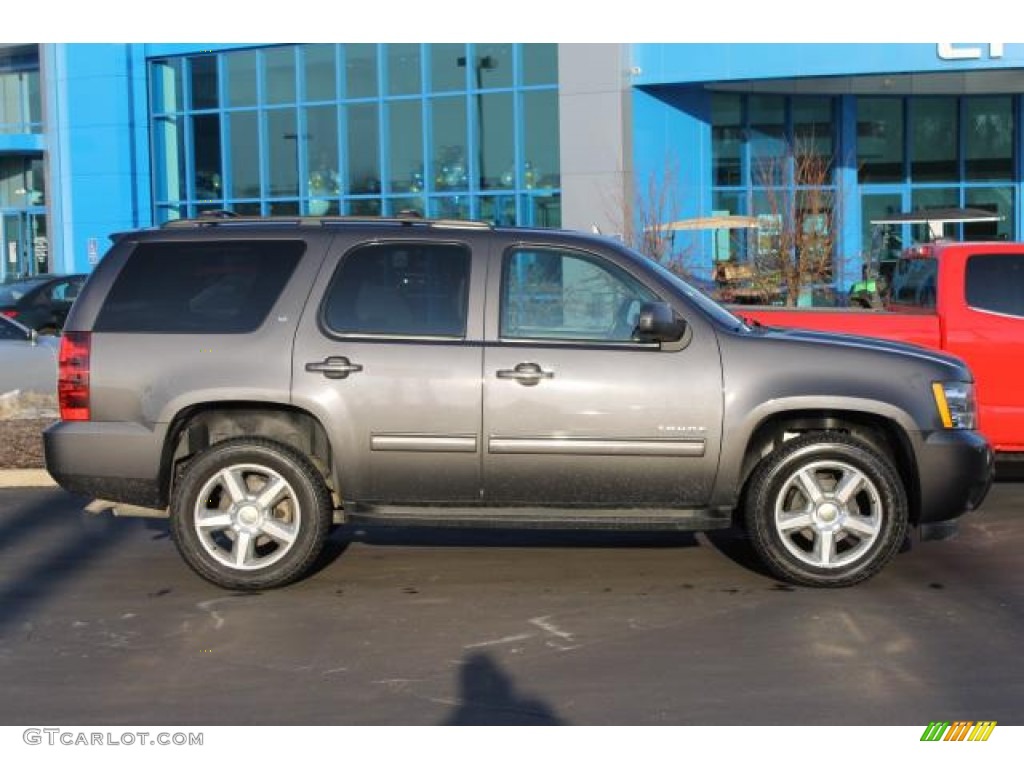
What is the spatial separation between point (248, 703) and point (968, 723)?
2.71 meters

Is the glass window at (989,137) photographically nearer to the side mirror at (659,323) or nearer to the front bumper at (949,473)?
the front bumper at (949,473)

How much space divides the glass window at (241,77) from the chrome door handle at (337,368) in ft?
78.2

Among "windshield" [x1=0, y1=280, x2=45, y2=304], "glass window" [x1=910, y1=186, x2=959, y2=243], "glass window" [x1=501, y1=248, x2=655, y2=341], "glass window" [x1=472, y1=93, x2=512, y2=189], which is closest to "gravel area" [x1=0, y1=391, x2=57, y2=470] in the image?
"glass window" [x1=501, y1=248, x2=655, y2=341]

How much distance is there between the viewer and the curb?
10.1 meters

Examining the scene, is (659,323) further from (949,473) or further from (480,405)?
(949,473)

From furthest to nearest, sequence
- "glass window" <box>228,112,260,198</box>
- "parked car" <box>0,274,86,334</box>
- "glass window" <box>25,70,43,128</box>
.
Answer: "glass window" <box>25,70,43,128</box>, "glass window" <box>228,112,260,198</box>, "parked car" <box>0,274,86,334</box>

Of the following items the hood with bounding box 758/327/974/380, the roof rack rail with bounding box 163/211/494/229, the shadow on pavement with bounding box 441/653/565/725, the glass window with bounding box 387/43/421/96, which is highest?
the glass window with bounding box 387/43/421/96

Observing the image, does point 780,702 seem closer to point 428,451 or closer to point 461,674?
point 461,674

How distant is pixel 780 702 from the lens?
4.94 meters

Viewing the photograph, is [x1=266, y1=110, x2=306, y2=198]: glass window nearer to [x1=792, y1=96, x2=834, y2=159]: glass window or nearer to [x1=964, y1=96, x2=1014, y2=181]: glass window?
[x1=792, y1=96, x2=834, y2=159]: glass window

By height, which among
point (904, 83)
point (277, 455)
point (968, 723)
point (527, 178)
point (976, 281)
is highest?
point (904, 83)

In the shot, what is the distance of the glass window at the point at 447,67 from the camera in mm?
26391
